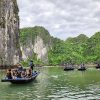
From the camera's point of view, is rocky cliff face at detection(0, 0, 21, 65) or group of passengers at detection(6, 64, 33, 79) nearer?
group of passengers at detection(6, 64, 33, 79)

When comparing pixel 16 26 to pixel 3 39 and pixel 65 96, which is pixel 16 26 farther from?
pixel 65 96

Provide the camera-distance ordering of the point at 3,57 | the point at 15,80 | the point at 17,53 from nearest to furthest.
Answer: the point at 15,80, the point at 3,57, the point at 17,53

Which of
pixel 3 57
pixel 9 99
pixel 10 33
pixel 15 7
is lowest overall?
pixel 9 99

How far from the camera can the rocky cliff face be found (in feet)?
307

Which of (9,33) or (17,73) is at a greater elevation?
(9,33)

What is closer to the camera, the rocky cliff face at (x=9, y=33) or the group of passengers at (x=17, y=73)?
the group of passengers at (x=17, y=73)

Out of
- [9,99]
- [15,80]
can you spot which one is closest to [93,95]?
[9,99]

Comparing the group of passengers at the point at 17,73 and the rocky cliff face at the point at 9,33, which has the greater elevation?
the rocky cliff face at the point at 9,33

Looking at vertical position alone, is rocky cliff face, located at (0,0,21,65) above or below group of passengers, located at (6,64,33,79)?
above

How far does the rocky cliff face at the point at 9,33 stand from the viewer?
93625 mm

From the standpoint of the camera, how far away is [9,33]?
101 m

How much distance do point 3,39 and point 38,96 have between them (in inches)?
2840

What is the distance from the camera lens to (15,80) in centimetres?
3297

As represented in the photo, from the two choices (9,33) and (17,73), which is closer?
(17,73)
